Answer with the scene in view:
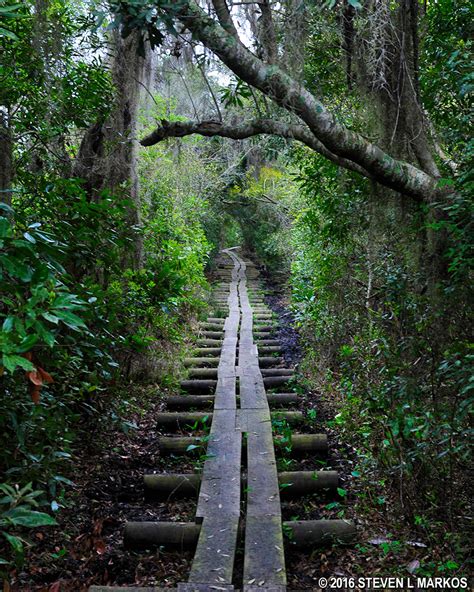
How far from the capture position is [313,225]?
7.31m

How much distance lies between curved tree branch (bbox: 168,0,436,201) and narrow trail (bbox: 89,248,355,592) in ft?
7.93

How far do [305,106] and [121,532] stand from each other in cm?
348

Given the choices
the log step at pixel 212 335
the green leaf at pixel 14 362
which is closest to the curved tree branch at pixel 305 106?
the green leaf at pixel 14 362

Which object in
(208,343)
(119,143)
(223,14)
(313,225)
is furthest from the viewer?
(208,343)

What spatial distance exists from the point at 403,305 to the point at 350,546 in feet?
6.71

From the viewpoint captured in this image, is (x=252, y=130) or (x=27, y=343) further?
(x=252, y=130)

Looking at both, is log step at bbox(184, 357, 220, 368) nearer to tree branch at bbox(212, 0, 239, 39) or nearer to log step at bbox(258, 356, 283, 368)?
log step at bbox(258, 356, 283, 368)

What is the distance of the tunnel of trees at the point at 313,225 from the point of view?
274 cm

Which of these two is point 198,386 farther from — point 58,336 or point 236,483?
point 58,336

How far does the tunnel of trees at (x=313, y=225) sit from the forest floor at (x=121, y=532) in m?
0.02

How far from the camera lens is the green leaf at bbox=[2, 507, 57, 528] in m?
1.83

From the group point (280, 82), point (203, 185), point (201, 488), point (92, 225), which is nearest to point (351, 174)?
point (280, 82)

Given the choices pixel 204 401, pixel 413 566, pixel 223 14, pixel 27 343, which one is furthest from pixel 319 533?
pixel 223 14

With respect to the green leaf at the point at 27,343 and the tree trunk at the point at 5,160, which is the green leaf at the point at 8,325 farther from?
the tree trunk at the point at 5,160
